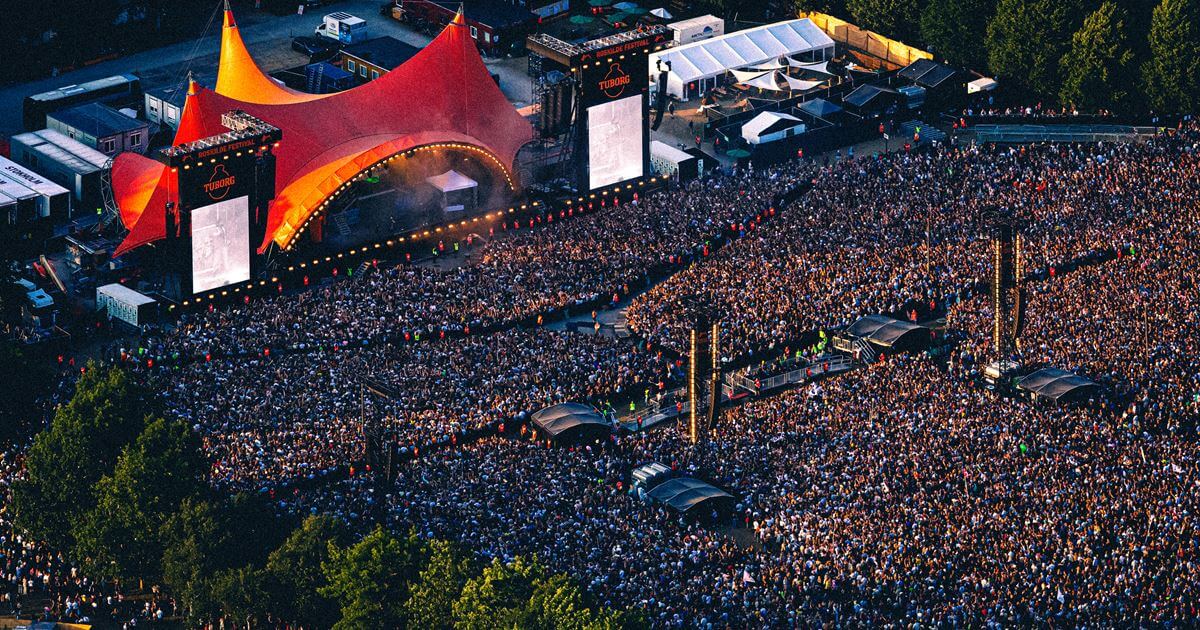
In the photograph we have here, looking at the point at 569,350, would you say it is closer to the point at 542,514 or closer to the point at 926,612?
the point at 542,514

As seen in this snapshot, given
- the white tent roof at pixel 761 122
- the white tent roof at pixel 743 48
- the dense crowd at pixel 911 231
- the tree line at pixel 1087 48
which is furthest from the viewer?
the white tent roof at pixel 743 48

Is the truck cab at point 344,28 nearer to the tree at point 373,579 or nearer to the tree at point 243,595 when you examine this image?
the tree at point 243,595

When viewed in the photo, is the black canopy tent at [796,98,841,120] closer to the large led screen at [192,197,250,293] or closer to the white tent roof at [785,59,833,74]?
the white tent roof at [785,59,833,74]

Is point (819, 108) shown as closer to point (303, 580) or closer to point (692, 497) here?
point (692, 497)

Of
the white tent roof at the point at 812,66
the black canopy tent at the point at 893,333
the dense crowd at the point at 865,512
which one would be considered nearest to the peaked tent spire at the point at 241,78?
the white tent roof at the point at 812,66

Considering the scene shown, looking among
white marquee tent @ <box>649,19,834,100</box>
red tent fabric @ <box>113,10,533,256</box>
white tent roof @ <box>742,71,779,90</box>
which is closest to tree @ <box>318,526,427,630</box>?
red tent fabric @ <box>113,10,533,256</box>

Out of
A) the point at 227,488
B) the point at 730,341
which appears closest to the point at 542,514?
the point at 227,488
